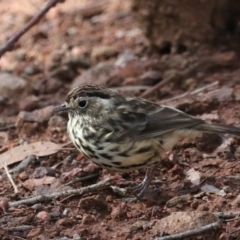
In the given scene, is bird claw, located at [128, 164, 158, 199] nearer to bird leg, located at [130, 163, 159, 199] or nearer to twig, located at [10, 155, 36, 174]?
bird leg, located at [130, 163, 159, 199]

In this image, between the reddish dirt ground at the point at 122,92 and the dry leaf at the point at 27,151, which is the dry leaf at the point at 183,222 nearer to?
the reddish dirt ground at the point at 122,92

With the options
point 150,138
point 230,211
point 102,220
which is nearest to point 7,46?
point 150,138

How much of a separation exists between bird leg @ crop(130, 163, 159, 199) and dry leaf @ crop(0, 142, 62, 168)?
112 centimetres

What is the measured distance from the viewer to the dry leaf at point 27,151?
7086mm

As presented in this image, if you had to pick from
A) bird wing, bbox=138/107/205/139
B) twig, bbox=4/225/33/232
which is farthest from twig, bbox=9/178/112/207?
bird wing, bbox=138/107/205/139

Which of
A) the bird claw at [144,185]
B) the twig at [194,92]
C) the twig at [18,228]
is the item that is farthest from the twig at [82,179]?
the twig at [194,92]

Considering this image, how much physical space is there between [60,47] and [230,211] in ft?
17.6

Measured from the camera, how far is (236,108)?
7.74 m

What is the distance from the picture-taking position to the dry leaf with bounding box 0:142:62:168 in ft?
23.2

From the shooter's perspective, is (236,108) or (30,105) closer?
(236,108)

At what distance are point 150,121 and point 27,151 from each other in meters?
1.44

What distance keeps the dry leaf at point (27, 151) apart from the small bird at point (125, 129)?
64cm

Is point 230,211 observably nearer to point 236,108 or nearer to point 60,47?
point 236,108

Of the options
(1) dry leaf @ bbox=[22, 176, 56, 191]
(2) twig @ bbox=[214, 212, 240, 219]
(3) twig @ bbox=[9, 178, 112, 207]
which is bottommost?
(2) twig @ bbox=[214, 212, 240, 219]
